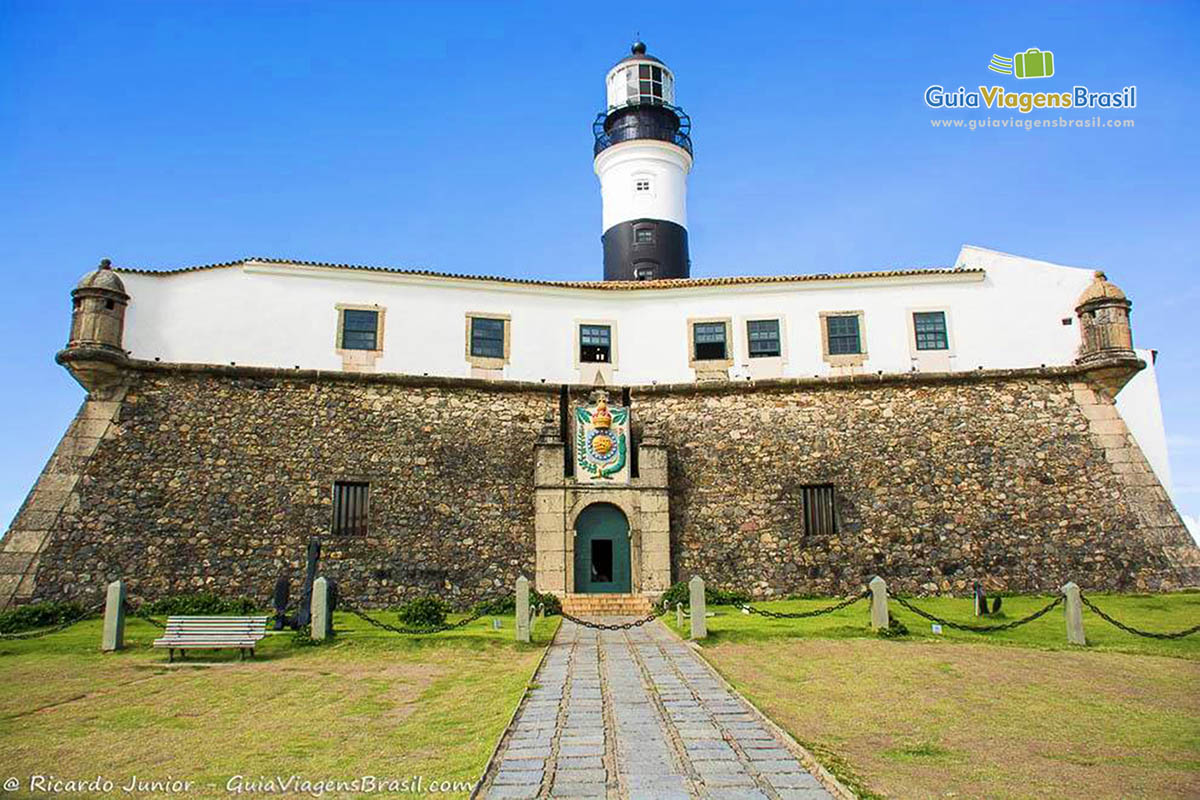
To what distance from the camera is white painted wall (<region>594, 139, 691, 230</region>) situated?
2930cm

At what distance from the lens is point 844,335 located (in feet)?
71.8

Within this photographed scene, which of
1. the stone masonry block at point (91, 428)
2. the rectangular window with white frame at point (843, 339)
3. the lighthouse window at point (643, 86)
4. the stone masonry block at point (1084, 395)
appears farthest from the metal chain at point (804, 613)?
the lighthouse window at point (643, 86)

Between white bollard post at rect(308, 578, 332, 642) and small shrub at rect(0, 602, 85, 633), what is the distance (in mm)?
5736

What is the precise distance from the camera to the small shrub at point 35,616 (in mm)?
15039

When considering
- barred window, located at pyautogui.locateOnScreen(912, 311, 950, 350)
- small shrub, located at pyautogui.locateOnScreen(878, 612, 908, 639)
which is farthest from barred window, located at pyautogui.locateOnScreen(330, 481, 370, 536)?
barred window, located at pyautogui.locateOnScreen(912, 311, 950, 350)

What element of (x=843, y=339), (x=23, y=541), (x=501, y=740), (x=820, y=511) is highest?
(x=843, y=339)

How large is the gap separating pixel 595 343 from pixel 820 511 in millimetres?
7443

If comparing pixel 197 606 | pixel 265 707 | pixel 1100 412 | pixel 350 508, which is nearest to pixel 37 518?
pixel 197 606

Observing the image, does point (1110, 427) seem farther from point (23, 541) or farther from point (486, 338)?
point (23, 541)

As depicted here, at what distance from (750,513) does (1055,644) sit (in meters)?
8.25

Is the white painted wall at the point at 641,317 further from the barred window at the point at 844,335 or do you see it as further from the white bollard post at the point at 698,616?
the white bollard post at the point at 698,616

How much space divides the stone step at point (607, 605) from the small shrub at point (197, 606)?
22.8ft

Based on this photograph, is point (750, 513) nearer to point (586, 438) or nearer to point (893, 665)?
point (586, 438)

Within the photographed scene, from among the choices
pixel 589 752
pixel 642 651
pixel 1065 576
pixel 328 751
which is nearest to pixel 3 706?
pixel 328 751
